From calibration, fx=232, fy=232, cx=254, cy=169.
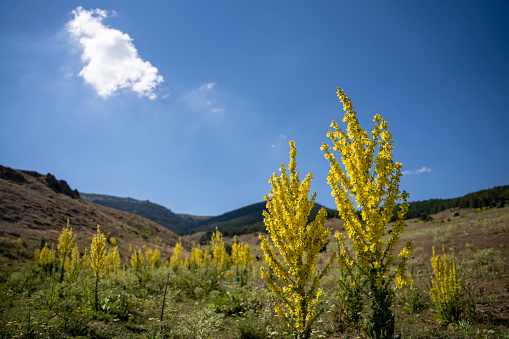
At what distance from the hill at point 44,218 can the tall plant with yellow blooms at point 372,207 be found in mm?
22213

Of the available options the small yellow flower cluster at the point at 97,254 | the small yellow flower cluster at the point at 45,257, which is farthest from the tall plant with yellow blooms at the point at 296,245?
the small yellow flower cluster at the point at 45,257

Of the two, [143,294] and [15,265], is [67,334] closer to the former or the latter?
[143,294]

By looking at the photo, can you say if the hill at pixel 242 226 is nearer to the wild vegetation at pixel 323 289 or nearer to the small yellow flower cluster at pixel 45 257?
the wild vegetation at pixel 323 289

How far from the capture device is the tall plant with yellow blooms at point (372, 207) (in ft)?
10.6

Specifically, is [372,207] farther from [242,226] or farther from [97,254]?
[242,226]

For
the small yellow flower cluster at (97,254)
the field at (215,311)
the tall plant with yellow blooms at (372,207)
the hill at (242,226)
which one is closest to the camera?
the tall plant with yellow blooms at (372,207)

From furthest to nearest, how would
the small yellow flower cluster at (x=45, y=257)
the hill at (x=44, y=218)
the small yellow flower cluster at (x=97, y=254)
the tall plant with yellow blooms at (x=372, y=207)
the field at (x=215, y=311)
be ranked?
the hill at (x=44, y=218) → the small yellow flower cluster at (x=45, y=257) → the small yellow flower cluster at (x=97, y=254) → the field at (x=215, y=311) → the tall plant with yellow blooms at (x=372, y=207)

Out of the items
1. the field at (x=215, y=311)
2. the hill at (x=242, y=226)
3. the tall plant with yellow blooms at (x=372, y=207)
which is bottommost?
the hill at (x=242, y=226)

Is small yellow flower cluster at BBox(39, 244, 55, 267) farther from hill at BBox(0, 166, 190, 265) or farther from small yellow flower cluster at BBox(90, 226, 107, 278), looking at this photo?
small yellow flower cluster at BBox(90, 226, 107, 278)

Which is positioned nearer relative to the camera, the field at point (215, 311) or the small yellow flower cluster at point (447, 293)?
the field at point (215, 311)

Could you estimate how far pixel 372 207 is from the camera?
344 cm

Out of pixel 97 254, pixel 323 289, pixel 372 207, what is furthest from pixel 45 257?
pixel 372 207

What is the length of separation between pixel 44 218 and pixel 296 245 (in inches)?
1404

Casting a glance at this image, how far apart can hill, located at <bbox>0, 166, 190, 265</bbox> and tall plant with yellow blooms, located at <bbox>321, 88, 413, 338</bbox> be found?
875 inches
